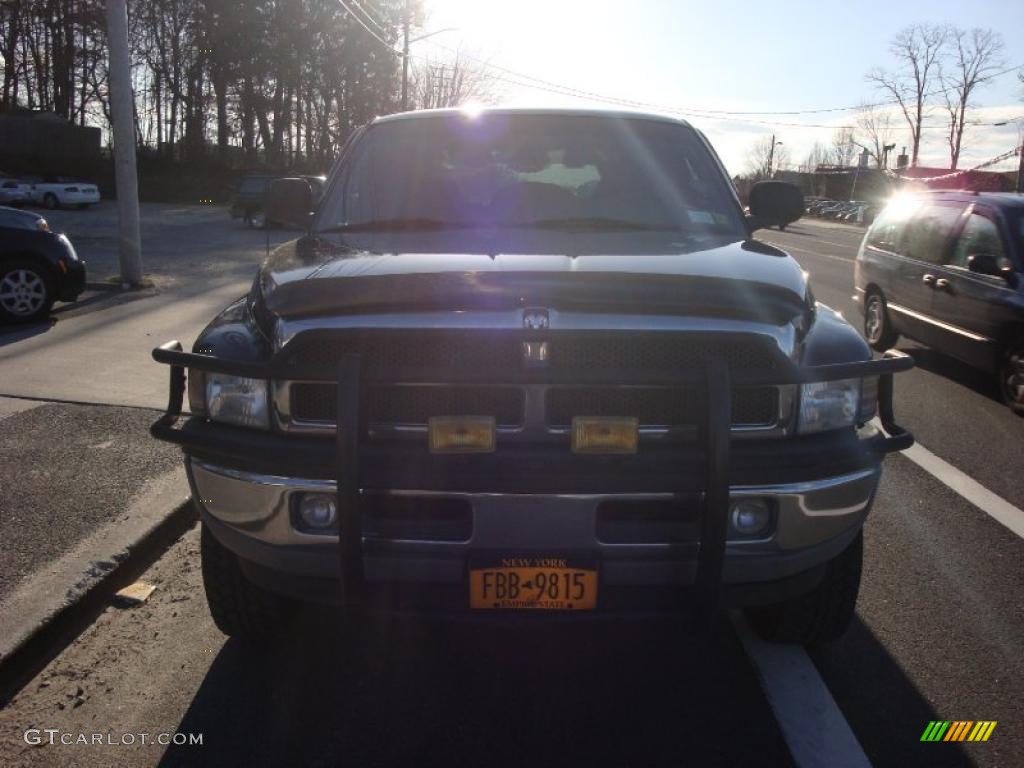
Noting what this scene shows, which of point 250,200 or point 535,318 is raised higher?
point 250,200

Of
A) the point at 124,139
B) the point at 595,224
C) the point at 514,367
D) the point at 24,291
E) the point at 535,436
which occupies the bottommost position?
the point at 24,291

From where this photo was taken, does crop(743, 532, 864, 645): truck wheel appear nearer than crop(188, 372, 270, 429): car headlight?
No

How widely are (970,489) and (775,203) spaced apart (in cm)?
211

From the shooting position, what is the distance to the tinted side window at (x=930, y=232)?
8.48 metres

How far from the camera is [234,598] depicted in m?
3.20

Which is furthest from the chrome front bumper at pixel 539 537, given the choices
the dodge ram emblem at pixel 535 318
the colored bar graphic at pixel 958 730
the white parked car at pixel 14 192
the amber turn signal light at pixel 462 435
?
the white parked car at pixel 14 192

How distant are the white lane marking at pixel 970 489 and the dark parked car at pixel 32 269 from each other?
854 cm

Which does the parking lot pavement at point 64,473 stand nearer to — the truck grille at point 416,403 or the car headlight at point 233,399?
the car headlight at point 233,399

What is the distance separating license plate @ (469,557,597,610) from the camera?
8.38 ft

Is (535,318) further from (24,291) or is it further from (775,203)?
(24,291)

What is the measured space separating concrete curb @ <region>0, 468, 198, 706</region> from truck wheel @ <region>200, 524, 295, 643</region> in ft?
2.07

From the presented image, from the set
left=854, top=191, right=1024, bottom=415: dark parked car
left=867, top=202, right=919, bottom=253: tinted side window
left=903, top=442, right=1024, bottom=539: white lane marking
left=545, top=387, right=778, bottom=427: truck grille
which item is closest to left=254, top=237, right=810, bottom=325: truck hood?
left=545, top=387, right=778, bottom=427: truck grille

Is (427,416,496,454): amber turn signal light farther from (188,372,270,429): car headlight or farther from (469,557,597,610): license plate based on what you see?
(188,372,270,429): car headlight

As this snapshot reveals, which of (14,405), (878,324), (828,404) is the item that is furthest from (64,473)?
(878,324)
